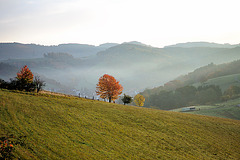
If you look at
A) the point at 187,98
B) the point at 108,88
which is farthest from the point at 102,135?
the point at 187,98

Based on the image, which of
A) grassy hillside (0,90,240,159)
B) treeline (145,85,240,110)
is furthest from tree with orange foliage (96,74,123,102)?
treeline (145,85,240,110)

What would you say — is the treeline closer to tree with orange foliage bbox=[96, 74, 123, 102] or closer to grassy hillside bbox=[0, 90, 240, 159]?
tree with orange foliage bbox=[96, 74, 123, 102]

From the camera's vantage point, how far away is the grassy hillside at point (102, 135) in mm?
20422

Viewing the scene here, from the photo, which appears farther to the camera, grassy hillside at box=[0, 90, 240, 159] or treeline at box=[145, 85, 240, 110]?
treeline at box=[145, 85, 240, 110]

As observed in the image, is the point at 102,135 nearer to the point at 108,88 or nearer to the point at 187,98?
the point at 108,88

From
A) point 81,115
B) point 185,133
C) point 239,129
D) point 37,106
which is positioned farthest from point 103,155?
point 239,129

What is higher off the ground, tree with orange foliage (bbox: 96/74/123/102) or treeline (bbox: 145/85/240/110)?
tree with orange foliage (bbox: 96/74/123/102)

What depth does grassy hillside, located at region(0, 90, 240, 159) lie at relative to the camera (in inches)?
804

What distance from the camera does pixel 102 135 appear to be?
86.9 feet

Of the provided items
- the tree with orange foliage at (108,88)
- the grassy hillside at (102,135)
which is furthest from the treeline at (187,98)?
the grassy hillside at (102,135)

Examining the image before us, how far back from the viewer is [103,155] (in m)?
21.0

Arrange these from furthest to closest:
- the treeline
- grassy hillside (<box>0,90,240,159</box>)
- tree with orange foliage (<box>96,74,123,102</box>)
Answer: the treeline
tree with orange foliage (<box>96,74,123,102</box>)
grassy hillside (<box>0,90,240,159</box>)

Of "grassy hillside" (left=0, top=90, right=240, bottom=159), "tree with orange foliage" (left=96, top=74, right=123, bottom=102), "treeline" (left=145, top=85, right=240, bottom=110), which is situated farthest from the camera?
"treeline" (left=145, top=85, right=240, bottom=110)

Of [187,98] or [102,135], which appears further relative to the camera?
[187,98]
